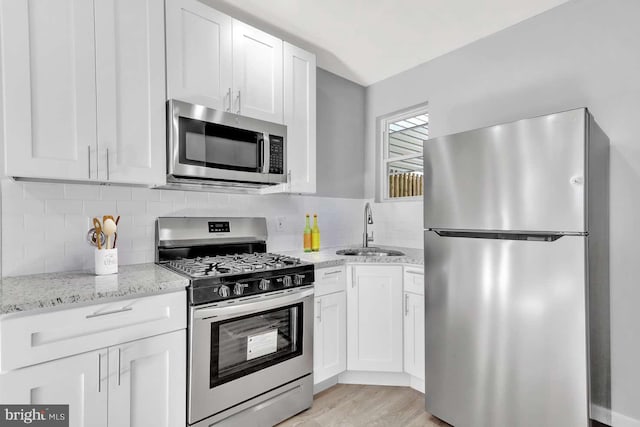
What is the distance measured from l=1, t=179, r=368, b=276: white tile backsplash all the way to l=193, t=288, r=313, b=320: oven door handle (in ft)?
2.31

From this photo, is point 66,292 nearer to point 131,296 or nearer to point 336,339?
point 131,296

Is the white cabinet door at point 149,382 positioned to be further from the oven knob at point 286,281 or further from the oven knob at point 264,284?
the oven knob at point 286,281

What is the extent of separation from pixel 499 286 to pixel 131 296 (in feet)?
5.81

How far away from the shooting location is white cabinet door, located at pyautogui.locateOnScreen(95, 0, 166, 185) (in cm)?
167

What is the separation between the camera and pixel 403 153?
3359 mm

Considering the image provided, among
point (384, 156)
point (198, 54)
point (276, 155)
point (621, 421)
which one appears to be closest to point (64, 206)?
point (198, 54)

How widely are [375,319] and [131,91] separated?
2.10m

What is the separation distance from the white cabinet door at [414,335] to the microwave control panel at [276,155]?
1.27 m

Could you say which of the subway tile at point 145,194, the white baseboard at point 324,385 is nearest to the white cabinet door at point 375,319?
the white baseboard at point 324,385

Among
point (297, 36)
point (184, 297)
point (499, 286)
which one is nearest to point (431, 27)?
point (297, 36)

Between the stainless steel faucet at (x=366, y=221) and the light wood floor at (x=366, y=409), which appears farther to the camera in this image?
the stainless steel faucet at (x=366, y=221)

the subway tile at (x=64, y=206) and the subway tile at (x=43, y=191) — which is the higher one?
the subway tile at (x=43, y=191)

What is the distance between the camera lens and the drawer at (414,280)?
2281mm

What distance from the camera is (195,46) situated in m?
1.97
